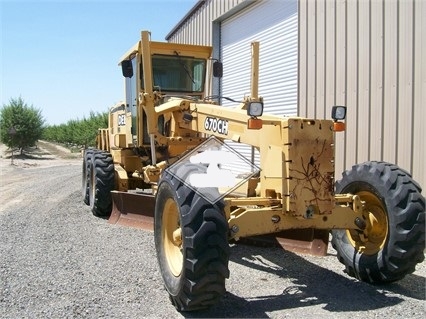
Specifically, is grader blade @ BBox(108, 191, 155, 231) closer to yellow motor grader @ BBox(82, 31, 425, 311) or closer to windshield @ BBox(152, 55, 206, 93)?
yellow motor grader @ BBox(82, 31, 425, 311)

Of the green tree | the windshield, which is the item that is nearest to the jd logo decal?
the windshield

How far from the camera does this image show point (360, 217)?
453 centimetres

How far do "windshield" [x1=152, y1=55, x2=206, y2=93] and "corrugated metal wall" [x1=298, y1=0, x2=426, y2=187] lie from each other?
2.40 m

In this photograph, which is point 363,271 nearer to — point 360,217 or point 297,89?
point 360,217

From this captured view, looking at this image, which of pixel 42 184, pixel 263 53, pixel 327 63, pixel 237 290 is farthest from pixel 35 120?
pixel 237 290

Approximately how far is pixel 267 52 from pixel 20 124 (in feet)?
83.9

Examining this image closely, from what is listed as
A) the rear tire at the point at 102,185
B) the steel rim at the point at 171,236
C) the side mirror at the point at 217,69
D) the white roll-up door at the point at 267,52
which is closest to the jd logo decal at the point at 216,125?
the steel rim at the point at 171,236

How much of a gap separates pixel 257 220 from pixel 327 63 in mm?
5259

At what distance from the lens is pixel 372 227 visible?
4.71 m

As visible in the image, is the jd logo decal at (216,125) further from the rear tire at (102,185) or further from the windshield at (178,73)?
the rear tire at (102,185)

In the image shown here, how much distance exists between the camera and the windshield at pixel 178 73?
725cm

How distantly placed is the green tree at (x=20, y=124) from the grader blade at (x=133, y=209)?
2714 centimetres

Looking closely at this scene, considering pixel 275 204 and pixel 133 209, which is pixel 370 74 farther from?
pixel 133 209

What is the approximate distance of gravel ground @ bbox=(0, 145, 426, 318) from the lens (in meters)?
3.95
